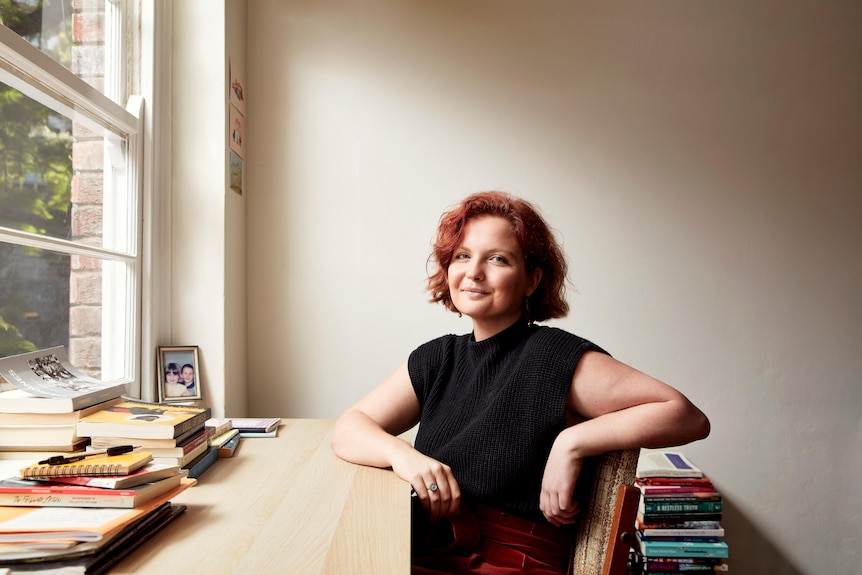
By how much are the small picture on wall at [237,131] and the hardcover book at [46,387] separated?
3.35 ft

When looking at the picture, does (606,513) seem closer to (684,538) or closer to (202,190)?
(684,538)

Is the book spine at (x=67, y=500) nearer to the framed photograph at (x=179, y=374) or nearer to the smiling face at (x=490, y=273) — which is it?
the smiling face at (x=490, y=273)

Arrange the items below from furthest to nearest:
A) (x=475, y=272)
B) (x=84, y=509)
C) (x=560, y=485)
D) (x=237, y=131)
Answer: (x=237, y=131) → (x=475, y=272) → (x=560, y=485) → (x=84, y=509)

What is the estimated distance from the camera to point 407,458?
1.19 metres

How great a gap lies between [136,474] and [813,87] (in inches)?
104

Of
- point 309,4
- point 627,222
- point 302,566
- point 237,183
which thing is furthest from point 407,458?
point 309,4

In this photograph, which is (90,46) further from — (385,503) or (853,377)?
(853,377)

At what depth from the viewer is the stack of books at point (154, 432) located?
43.0 inches

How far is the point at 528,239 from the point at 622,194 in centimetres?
115

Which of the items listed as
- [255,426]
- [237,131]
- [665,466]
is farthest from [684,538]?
[237,131]

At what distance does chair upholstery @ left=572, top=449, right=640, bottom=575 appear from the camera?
37.4 inches

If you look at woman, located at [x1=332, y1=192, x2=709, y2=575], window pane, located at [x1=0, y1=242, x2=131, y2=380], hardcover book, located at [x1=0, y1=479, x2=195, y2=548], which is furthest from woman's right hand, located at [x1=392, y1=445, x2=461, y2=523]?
window pane, located at [x1=0, y1=242, x2=131, y2=380]

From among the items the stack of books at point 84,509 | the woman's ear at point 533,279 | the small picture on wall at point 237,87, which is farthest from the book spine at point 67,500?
the small picture on wall at point 237,87

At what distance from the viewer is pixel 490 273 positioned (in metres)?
1.32
